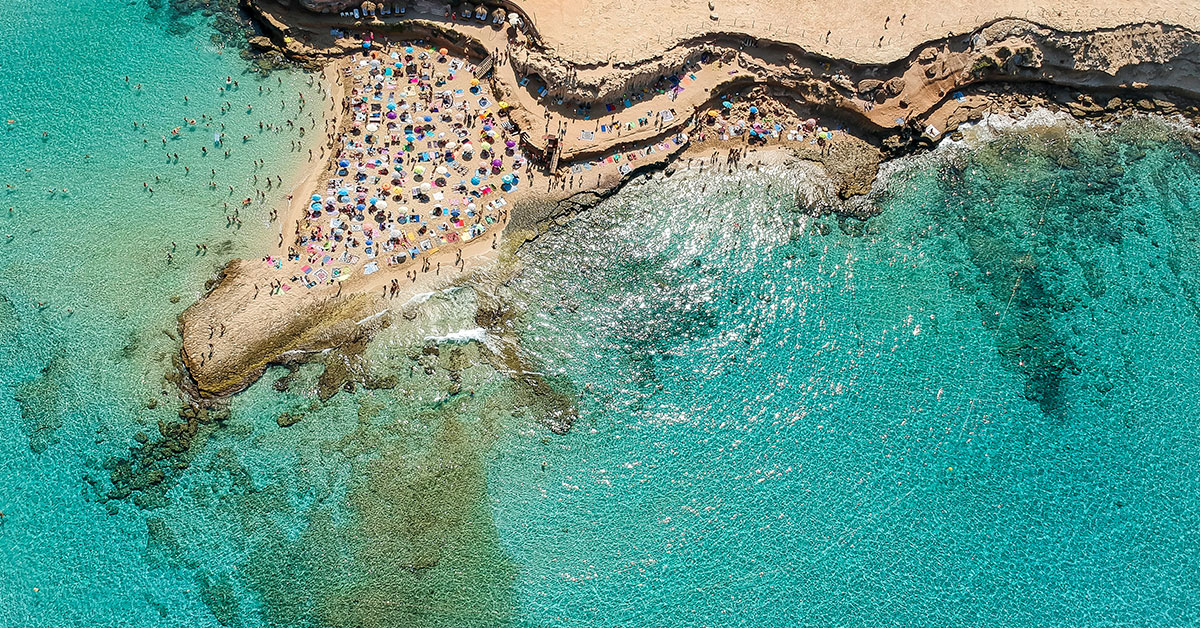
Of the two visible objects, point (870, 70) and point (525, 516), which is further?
point (870, 70)

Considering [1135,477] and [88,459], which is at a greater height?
[1135,477]

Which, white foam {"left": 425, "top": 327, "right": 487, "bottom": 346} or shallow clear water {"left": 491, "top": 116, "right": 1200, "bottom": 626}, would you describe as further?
white foam {"left": 425, "top": 327, "right": 487, "bottom": 346}

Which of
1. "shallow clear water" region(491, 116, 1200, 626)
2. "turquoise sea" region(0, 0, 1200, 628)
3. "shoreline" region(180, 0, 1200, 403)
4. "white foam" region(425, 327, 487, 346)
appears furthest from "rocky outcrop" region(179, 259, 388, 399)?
"shallow clear water" region(491, 116, 1200, 626)

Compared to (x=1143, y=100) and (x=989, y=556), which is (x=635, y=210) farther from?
(x=1143, y=100)

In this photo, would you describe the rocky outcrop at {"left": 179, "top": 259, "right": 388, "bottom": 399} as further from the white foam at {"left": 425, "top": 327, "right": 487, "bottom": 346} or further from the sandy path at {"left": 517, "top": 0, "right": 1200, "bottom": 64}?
the sandy path at {"left": 517, "top": 0, "right": 1200, "bottom": 64}

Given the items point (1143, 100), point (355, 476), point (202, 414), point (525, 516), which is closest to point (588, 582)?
point (525, 516)

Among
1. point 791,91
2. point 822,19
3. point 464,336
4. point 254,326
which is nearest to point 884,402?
point 791,91

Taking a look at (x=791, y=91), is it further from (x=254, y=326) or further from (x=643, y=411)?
(x=254, y=326)

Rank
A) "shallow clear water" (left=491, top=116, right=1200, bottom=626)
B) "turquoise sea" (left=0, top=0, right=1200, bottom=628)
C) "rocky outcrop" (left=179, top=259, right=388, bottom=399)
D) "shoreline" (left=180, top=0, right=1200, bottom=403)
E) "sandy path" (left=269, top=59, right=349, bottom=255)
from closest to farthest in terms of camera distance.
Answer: "turquoise sea" (left=0, top=0, right=1200, bottom=628) < "shallow clear water" (left=491, top=116, right=1200, bottom=626) < "rocky outcrop" (left=179, top=259, right=388, bottom=399) < "sandy path" (left=269, top=59, right=349, bottom=255) < "shoreline" (left=180, top=0, right=1200, bottom=403)
